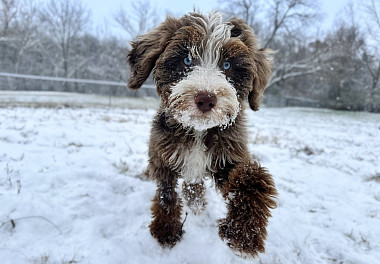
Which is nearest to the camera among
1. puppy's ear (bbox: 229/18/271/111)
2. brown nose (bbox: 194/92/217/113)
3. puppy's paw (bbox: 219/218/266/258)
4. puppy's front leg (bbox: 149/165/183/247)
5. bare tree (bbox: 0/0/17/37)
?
puppy's paw (bbox: 219/218/266/258)

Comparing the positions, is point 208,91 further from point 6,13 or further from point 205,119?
point 6,13

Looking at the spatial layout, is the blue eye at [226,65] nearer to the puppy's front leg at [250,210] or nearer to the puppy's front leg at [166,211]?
the puppy's front leg at [250,210]

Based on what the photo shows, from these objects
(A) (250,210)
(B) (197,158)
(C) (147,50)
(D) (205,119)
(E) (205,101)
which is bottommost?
(A) (250,210)

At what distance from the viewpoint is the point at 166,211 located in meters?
2.46

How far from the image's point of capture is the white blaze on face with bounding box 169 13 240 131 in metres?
1.93

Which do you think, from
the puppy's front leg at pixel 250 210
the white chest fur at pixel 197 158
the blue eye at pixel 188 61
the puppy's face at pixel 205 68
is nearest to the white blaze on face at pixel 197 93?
the puppy's face at pixel 205 68

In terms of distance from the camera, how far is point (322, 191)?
11.2 ft

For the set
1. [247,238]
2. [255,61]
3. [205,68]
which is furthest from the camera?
[255,61]

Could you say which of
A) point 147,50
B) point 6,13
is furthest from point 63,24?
point 147,50

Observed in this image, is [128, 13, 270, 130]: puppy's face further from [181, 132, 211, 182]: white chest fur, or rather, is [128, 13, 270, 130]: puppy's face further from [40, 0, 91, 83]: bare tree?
[40, 0, 91, 83]: bare tree

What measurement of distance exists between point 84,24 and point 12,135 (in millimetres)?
34987

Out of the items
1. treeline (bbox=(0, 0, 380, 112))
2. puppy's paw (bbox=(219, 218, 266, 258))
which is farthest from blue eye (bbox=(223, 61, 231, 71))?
treeline (bbox=(0, 0, 380, 112))

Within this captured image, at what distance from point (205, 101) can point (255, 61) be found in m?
0.90

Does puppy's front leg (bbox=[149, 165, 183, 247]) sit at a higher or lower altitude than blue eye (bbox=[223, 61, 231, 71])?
lower
